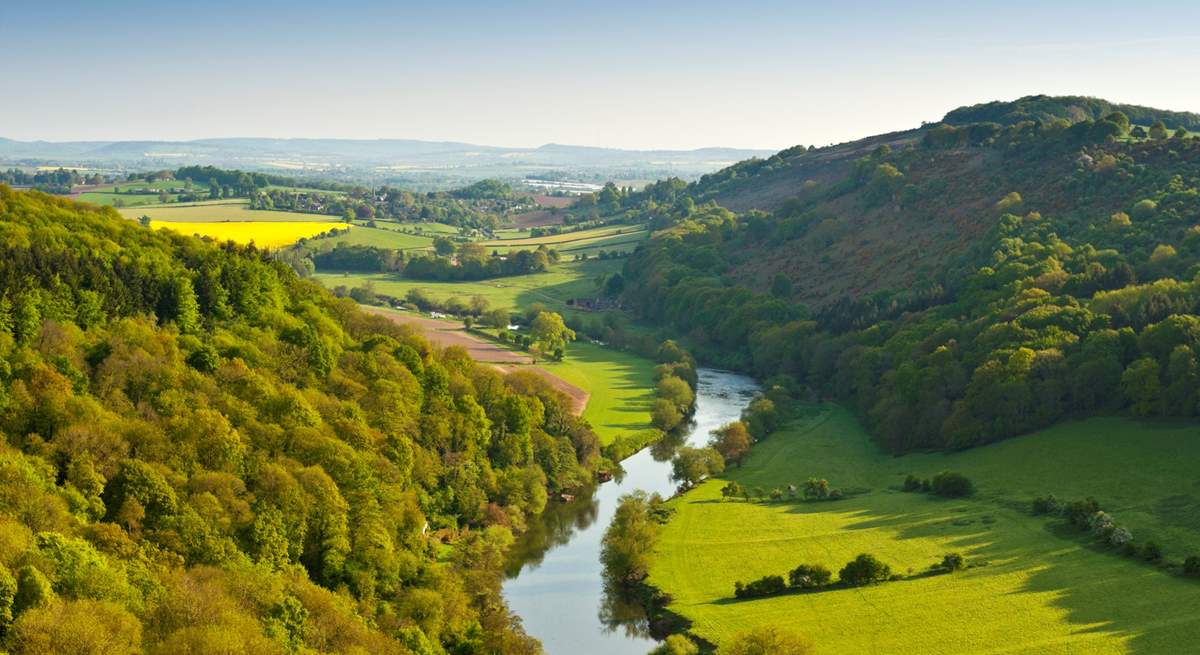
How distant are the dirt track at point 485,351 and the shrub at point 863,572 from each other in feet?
139

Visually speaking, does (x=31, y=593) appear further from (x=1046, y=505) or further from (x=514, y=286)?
(x=514, y=286)

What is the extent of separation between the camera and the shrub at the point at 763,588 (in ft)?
200

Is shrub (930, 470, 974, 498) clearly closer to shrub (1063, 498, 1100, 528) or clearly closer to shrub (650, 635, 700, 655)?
shrub (1063, 498, 1100, 528)

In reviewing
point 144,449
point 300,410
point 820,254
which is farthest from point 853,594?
point 820,254

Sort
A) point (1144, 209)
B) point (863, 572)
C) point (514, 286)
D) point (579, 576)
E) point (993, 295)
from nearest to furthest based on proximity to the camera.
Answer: point (863, 572)
point (579, 576)
point (993, 295)
point (1144, 209)
point (514, 286)

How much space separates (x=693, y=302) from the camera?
145875mm

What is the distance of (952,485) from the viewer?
248 ft

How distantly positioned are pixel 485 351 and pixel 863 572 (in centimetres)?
6993

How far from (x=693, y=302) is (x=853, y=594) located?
87773 mm

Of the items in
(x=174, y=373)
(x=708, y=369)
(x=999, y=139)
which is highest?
(x=999, y=139)

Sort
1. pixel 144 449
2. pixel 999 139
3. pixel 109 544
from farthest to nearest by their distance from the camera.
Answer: pixel 999 139 → pixel 144 449 → pixel 109 544

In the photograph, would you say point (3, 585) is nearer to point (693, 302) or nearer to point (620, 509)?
point (620, 509)

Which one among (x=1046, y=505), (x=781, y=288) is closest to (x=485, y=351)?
(x=781, y=288)

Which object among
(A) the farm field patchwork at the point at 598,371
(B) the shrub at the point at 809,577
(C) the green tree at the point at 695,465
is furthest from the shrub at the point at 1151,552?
(A) the farm field patchwork at the point at 598,371
